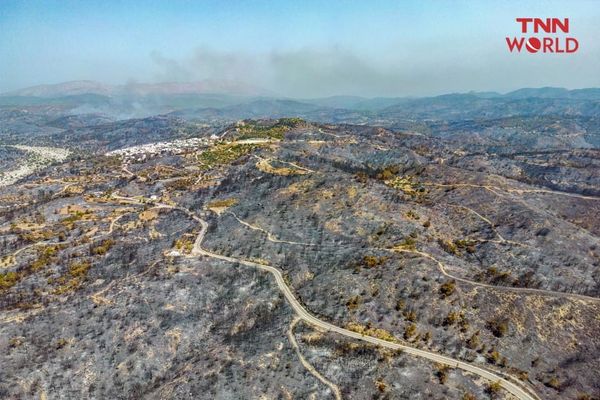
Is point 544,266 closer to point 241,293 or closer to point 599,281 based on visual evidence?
point 599,281

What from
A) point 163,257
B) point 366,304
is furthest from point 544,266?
point 163,257

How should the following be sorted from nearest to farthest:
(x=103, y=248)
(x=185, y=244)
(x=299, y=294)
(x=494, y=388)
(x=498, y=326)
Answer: (x=494, y=388) → (x=498, y=326) → (x=299, y=294) → (x=103, y=248) → (x=185, y=244)

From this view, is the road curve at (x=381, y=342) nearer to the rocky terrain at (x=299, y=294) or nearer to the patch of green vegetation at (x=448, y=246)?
the rocky terrain at (x=299, y=294)

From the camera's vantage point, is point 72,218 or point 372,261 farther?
point 72,218

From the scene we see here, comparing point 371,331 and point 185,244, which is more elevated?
point 185,244

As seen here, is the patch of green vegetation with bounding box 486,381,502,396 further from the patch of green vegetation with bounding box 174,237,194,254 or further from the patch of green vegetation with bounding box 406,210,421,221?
the patch of green vegetation with bounding box 174,237,194,254

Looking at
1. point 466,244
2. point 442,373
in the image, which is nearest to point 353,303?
point 442,373

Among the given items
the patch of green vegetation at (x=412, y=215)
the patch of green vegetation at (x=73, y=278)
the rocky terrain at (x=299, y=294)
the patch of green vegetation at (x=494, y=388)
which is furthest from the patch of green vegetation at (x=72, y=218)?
the patch of green vegetation at (x=494, y=388)

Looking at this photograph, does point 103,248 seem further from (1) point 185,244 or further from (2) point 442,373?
(2) point 442,373
